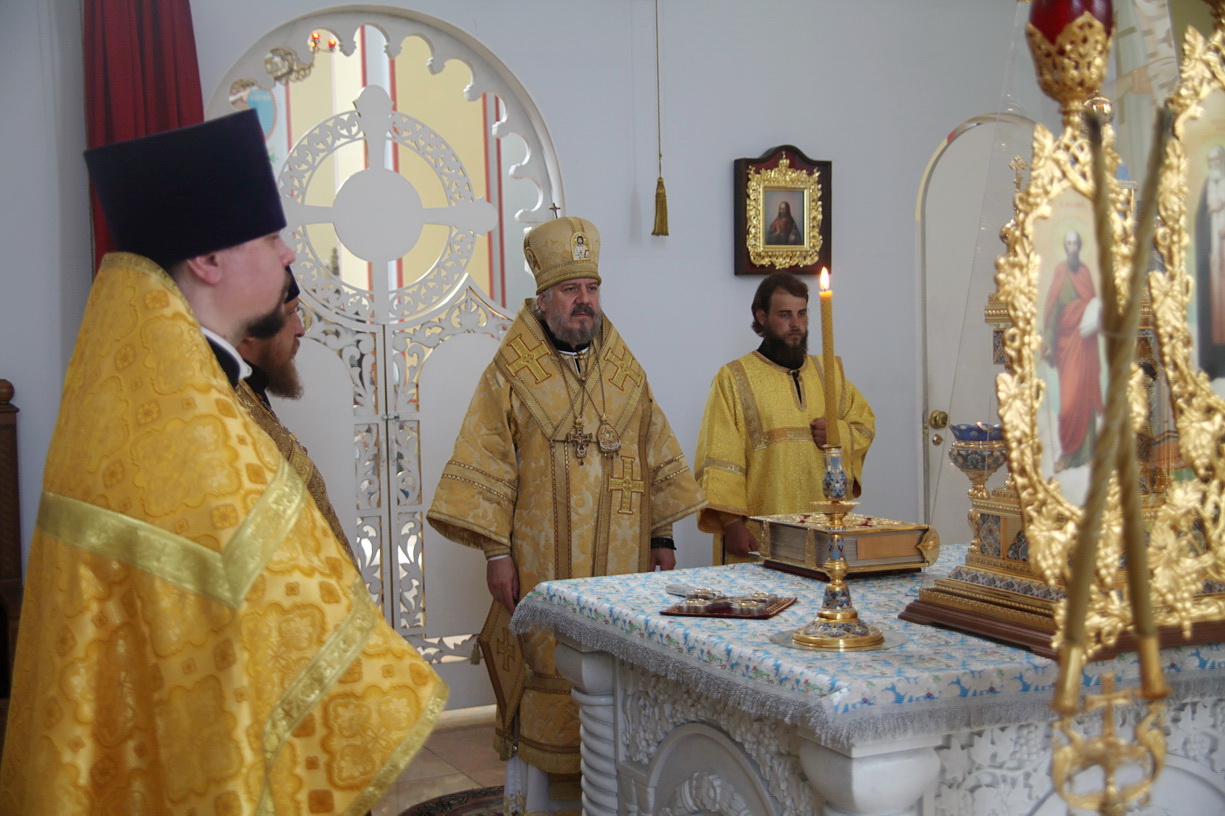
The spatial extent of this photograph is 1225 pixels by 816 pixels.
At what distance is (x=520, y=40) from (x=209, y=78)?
4.58 feet

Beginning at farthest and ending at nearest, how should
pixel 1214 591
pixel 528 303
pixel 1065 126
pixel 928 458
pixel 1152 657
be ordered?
pixel 928 458
pixel 528 303
pixel 1214 591
pixel 1065 126
pixel 1152 657

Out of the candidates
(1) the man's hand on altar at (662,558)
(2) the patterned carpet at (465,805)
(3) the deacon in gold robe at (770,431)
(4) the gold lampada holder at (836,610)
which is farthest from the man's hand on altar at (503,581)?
(4) the gold lampada holder at (836,610)

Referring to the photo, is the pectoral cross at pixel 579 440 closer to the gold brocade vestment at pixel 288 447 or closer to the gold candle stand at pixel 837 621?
the gold brocade vestment at pixel 288 447

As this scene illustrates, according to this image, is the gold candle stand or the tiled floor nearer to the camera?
the gold candle stand

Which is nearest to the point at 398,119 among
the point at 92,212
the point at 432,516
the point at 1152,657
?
the point at 92,212

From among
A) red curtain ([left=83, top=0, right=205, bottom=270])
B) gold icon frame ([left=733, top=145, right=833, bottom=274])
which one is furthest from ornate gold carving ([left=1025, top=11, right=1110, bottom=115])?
gold icon frame ([left=733, top=145, right=833, bottom=274])

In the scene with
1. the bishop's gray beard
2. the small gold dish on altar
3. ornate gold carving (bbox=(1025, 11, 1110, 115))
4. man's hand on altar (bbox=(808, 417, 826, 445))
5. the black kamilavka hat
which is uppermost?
ornate gold carving (bbox=(1025, 11, 1110, 115))

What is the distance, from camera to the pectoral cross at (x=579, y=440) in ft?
13.2

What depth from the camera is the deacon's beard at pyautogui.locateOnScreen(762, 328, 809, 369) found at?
4984 mm

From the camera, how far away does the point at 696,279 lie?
18.7 feet

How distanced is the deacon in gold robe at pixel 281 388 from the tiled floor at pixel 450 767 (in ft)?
3.49

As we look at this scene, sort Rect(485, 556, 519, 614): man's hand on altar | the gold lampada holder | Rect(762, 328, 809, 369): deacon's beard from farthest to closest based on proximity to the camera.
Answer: Rect(762, 328, 809, 369): deacon's beard, Rect(485, 556, 519, 614): man's hand on altar, the gold lampada holder

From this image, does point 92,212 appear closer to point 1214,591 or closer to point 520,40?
point 520,40

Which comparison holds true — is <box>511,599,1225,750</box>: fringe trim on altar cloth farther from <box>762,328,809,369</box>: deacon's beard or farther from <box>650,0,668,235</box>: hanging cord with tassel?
<box>650,0,668,235</box>: hanging cord with tassel
